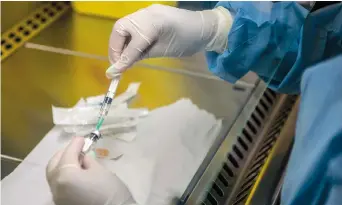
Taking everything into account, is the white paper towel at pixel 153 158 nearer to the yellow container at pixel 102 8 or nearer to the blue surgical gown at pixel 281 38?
the blue surgical gown at pixel 281 38

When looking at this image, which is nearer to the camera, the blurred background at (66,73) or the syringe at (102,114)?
the syringe at (102,114)

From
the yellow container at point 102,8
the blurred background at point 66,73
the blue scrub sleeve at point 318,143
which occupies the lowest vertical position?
the blurred background at point 66,73

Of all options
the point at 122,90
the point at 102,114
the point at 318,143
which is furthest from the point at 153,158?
the point at 318,143

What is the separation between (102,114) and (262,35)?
350 millimetres

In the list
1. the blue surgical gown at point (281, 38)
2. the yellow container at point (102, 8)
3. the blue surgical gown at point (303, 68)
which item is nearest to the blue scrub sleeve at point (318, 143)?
the blue surgical gown at point (303, 68)

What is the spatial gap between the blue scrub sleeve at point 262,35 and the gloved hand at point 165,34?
3cm

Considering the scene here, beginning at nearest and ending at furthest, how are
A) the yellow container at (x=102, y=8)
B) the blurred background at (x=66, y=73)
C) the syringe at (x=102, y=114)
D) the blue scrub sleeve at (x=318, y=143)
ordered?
the blue scrub sleeve at (x=318, y=143), the syringe at (x=102, y=114), the blurred background at (x=66, y=73), the yellow container at (x=102, y=8)

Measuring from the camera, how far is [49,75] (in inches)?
53.1

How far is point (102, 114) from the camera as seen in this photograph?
103 centimetres

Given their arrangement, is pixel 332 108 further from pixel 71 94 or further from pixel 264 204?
pixel 71 94

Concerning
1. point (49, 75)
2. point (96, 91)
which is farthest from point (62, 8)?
point (96, 91)

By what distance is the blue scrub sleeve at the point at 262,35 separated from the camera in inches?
39.8

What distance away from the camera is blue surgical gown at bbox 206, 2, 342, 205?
75 cm

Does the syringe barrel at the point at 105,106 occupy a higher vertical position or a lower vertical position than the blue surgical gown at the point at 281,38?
lower
